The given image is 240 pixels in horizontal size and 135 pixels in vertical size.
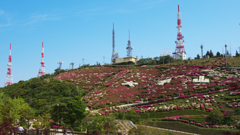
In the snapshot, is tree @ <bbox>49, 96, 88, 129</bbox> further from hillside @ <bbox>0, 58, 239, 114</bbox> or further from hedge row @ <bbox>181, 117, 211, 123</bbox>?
hedge row @ <bbox>181, 117, 211, 123</bbox>

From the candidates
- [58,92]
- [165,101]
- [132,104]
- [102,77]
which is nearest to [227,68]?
[165,101]

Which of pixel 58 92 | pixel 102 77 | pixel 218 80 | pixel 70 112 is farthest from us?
pixel 102 77

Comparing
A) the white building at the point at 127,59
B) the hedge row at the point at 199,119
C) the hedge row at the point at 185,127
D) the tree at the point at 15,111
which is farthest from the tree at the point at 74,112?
the white building at the point at 127,59

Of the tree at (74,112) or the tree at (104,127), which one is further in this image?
the tree at (74,112)

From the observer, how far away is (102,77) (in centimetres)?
5197

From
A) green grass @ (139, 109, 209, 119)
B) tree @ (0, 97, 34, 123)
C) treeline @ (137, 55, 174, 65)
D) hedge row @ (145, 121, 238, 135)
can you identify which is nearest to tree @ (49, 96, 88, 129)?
tree @ (0, 97, 34, 123)

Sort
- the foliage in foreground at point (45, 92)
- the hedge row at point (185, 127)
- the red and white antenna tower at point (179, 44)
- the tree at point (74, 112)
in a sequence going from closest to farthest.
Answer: the hedge row at point (185, 127), the tree at point (74, 112), the foliage in foreground at point (45, 92), the red and white antenna tower at point (179, 44)

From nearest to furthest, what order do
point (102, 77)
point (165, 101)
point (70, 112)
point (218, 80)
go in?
point (70, 112) < point (165, 101) < point (218, 80) < point (102, 77)

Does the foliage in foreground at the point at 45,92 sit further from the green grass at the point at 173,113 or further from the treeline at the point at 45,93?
the green grass at the point at 173,113

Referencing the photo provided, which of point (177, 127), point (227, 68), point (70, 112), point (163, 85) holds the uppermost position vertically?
point (227, 68)

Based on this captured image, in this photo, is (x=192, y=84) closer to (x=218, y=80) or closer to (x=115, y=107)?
(x=218, y=80)

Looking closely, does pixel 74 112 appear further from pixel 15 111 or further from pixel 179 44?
pixel 179 44

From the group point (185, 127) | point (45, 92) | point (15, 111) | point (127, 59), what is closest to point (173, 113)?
point (185, 127)

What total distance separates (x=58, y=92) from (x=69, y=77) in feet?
31.9
